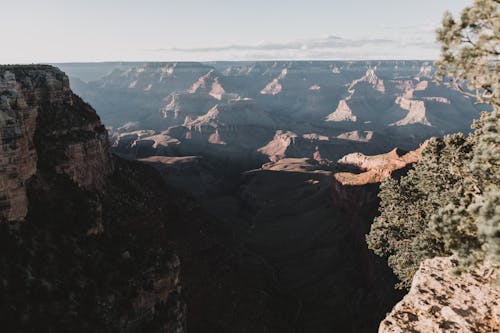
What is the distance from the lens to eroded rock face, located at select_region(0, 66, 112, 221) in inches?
1350

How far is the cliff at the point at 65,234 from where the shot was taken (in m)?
32.9

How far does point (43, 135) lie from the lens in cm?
4912

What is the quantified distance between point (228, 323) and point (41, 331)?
34.6 m

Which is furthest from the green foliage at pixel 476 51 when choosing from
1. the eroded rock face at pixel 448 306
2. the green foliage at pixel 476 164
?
the eroded rock face at pixel 448 306

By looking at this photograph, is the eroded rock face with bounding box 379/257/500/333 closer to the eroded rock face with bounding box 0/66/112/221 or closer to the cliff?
the cliff

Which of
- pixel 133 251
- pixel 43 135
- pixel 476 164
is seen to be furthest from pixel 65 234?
pixel 476 164

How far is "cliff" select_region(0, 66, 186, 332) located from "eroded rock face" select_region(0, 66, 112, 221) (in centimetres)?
12

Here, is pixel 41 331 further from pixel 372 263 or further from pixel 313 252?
pixel 313 252

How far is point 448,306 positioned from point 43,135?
47.7m

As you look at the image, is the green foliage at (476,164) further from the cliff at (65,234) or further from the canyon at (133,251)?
the cliff at (65,234)

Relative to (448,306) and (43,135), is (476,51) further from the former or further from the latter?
(43,135)

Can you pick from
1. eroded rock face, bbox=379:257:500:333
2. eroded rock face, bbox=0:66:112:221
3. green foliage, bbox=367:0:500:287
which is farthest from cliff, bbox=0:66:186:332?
green foliage, bbox=367:0:500:287

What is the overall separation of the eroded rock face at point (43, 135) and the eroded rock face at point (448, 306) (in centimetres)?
3225

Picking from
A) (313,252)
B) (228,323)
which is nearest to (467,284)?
(228,323)
